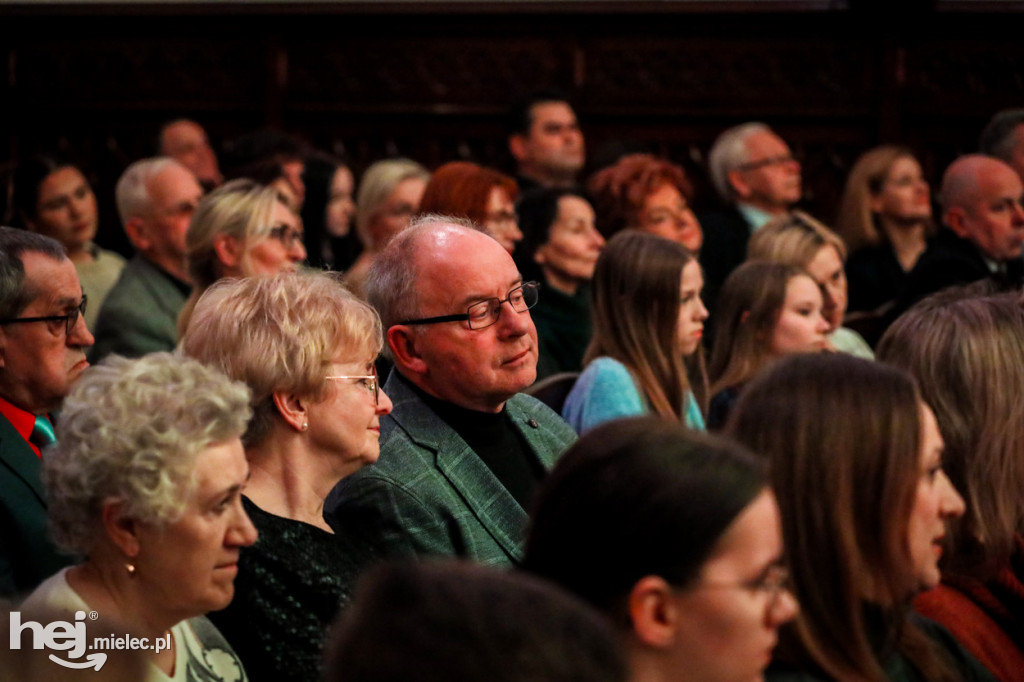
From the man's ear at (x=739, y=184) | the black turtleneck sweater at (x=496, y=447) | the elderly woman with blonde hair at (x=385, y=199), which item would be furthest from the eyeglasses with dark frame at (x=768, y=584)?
the man's ear at (x=739, y=184)

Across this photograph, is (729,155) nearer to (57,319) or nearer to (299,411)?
(57,319)

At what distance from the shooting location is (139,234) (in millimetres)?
4766

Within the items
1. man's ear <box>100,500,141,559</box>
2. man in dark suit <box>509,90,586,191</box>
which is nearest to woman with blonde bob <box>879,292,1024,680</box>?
man's ear <box>100,500,141,559</box>

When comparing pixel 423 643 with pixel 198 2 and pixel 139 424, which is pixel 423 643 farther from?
pixel 198 2

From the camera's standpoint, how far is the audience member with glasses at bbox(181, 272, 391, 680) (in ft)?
7.02

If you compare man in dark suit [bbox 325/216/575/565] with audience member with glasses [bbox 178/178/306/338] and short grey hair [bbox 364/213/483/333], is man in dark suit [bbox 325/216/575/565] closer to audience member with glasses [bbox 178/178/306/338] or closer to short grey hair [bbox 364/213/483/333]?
short grey hair [bbox 364/213/483/333]

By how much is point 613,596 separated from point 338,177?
4.45 metres

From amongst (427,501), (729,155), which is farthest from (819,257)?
(427,501)

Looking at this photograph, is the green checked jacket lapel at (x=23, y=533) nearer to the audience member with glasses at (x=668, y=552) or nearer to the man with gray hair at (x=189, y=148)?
the audience member with glasses at (x=668, y=552)

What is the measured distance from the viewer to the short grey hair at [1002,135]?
5.86 m

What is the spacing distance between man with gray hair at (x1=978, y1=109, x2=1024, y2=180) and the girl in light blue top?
266 cm

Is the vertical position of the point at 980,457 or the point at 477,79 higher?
the point at 477,79

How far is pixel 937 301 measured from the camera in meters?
2.74

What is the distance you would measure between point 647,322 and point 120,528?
2.08 m
